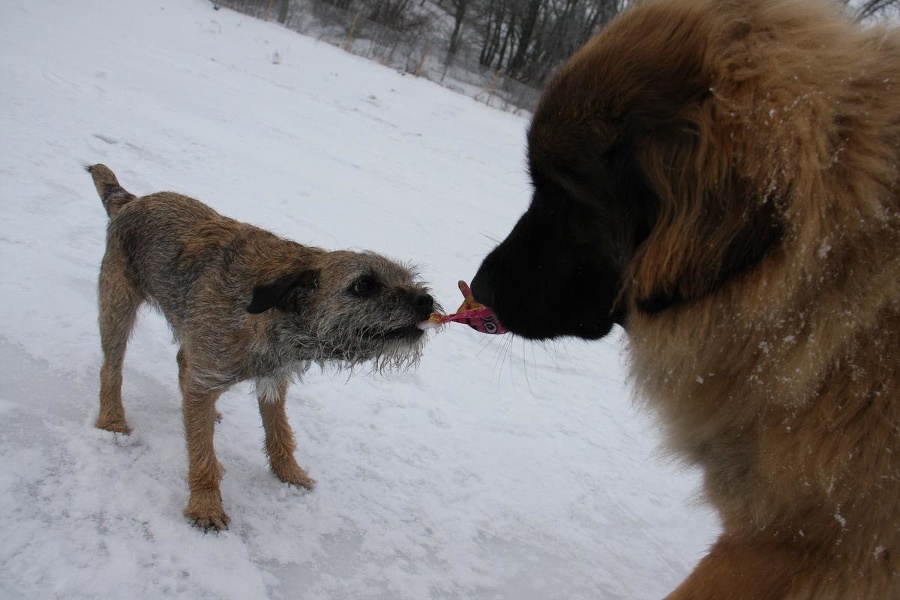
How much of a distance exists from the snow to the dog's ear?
0.81m

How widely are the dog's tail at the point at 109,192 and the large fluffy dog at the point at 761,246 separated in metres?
3.21

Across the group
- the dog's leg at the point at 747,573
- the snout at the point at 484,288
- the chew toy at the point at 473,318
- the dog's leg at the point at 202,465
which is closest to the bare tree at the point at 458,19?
the chew toy at the point at 473,318

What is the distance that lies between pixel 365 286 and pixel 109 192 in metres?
2.15

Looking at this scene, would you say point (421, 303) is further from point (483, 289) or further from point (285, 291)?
point (483, 289)

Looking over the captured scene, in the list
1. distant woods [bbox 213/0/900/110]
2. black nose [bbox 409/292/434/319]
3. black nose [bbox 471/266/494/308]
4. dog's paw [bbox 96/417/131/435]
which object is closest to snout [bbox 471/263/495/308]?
black nose [bbox 471/266/494/308]

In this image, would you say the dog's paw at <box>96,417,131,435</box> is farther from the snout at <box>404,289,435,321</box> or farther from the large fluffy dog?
the large fluffy dog

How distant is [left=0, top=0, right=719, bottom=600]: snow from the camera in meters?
2.70

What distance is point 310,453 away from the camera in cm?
371

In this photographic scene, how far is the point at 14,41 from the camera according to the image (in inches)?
430

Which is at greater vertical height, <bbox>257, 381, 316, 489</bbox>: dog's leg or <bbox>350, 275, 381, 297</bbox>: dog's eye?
<bbox>350, 275, 381, 297</bbox>: dog's eye

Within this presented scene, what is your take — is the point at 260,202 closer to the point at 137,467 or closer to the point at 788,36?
the point at 137,467

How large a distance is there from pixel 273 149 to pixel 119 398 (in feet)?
25.5

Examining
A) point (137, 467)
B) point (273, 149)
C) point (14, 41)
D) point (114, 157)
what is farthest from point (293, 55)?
point (137, 467)

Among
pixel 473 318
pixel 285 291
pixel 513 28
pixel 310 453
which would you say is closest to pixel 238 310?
pixel 285 291
